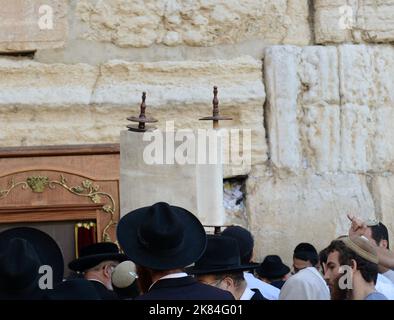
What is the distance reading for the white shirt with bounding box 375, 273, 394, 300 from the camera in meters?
5.20

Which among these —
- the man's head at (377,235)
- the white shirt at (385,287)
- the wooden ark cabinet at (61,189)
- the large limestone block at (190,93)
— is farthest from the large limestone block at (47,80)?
the white shirt at (385,287)

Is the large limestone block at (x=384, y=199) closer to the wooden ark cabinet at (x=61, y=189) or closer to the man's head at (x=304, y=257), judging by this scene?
the man's head at (x=304, y=257)

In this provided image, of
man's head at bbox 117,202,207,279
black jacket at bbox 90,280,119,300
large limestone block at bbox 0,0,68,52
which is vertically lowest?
black jacket at bbox 90,280,119,300

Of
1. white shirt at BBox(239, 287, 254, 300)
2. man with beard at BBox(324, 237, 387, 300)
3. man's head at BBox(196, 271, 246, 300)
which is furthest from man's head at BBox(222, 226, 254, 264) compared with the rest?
man with beard at BBox(324, 237, 387, 300)

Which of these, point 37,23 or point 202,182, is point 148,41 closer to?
point 37,23

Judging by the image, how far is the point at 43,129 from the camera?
8055 millimetres

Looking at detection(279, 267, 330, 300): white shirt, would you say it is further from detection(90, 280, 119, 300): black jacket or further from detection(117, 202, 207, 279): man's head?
detection(117, 202, 207, 279): man's head

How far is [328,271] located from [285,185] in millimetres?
3213

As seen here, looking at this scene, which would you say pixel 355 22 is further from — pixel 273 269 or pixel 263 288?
pixel 263 288

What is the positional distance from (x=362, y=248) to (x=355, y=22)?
12.7ft

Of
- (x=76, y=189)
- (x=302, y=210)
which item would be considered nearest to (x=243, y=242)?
(x=76, y=189)

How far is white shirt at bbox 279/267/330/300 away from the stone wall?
266 centimetres

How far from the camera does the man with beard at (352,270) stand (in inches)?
183

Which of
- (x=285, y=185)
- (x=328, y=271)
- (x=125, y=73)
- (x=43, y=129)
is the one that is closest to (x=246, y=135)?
(x=285, y=185)
